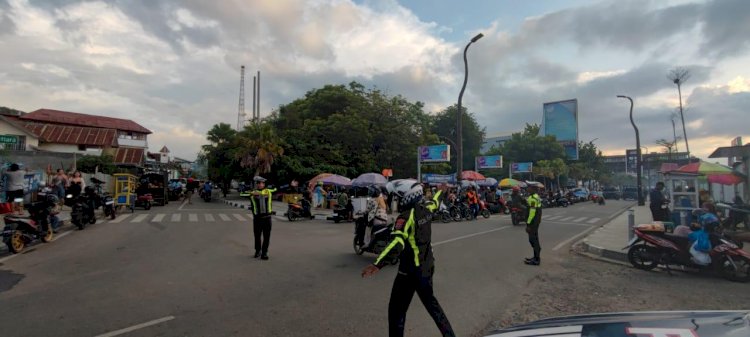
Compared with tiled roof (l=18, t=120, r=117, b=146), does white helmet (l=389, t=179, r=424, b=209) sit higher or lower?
lower

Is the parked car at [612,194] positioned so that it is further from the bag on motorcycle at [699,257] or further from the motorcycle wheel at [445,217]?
the bag on motorcycle at [699,257]

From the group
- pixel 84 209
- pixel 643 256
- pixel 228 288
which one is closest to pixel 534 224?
pixel 643 256

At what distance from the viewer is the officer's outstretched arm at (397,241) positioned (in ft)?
12.7

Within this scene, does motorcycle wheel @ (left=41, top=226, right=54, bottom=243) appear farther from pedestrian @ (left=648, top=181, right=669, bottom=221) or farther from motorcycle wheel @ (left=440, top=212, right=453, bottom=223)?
pedestrian @ (left=648, top=181, right=669, bottom=221)

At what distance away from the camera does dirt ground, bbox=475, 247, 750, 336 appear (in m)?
5.34

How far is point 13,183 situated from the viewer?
1143 centimetres

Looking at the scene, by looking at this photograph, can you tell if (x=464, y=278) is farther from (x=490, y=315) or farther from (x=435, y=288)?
(x=490, y=315)

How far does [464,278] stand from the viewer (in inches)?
273

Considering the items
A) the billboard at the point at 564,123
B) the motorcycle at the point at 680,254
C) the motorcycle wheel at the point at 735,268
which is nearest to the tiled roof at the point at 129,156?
the motorcycle at the point at 680,254

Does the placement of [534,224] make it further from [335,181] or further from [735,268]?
[335,181]

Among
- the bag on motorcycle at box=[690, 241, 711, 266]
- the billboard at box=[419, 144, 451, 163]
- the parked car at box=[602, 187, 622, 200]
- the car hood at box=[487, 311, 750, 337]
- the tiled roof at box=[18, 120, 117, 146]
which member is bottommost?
the parked car at box=[602, 187, 622, 200]

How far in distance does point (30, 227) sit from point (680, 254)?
536 inches

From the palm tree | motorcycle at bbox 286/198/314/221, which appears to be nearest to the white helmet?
motorcycle at bbox 286/198/314/221

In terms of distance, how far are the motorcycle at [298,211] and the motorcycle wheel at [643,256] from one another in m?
13.1
